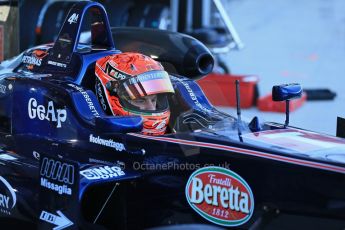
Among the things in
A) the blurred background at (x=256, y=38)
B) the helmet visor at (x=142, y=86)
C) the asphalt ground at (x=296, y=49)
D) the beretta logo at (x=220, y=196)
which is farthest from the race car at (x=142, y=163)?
the asphalt ground at (x=296, y=49)

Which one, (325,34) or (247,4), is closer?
(325,34)

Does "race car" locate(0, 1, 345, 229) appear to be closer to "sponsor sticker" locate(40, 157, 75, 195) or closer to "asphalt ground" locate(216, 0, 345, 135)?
"sponsor sticker" locate(40, 157, 75, 195)

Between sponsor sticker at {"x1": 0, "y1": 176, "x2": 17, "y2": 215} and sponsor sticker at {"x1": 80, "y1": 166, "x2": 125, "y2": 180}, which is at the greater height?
sponsor sticker at {"x1": 80, "y1": 166, "x2": 125, "y2": 180}

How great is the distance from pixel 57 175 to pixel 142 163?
0.43 metres

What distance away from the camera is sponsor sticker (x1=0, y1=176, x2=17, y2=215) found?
148 inches

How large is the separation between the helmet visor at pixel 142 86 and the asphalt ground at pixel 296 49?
3.54 m

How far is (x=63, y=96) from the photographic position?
394 cm

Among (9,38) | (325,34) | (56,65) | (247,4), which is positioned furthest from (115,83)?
(247,4)

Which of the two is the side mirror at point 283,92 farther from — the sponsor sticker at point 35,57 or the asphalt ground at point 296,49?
the asphalt ground at point 296,49

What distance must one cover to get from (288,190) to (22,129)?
169 centimetres

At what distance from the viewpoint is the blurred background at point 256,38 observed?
802 centimetres

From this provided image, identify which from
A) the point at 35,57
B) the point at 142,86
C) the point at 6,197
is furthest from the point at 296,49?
the point at 6,197

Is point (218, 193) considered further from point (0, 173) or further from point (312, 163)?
point (0, 173)

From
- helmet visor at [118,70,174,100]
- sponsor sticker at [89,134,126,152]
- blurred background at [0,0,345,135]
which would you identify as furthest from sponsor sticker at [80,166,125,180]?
blurred background at [0,0,345,135]
